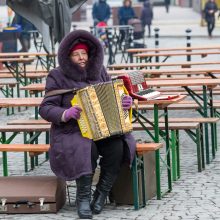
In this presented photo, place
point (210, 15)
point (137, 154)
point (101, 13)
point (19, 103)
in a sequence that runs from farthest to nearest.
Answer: point (210, 15) → point (101, 13) → point (19, 103) → point (137, 154)

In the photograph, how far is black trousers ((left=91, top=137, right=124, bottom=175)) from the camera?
9445 millimetres

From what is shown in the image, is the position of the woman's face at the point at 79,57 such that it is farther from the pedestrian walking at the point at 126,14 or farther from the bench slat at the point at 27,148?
the pedestrian walking at the point at 126,14

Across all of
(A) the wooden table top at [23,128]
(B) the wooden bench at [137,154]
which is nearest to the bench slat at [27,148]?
(B) the wooden bench at [137,154]

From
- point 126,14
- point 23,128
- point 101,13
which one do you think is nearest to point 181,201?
point 23,128

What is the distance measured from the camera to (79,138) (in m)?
9.33

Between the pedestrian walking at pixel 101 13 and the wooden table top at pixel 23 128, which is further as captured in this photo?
the pedestrian walking at pixel 101 13

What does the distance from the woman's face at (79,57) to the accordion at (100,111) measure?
0.33m

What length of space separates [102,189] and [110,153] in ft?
1.03

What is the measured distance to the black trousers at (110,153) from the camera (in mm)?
9445

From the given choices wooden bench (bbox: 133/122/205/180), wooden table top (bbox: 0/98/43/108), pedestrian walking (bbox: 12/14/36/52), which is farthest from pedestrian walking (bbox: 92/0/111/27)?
wooden table top (bbox: 0/98/43/108)

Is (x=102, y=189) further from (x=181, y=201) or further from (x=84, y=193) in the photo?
(x=181, y=201)

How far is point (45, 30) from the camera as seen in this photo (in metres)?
16.1

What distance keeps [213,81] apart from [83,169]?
3.44 m

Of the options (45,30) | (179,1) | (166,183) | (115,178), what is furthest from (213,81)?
(179,1)
